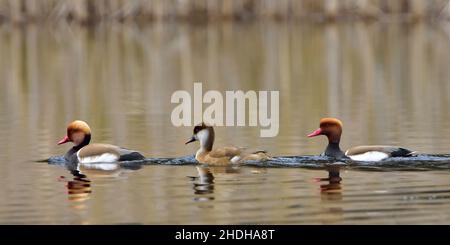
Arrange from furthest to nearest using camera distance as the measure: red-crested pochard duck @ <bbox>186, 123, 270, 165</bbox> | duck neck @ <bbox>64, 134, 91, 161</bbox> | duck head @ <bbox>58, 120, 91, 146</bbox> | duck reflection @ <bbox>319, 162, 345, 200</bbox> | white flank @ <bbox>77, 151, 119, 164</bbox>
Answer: duck head @ <bbox>58, 120, 91, 146</bbox>
duck neck @ <bbox>64, 134, 91, 161</bbox>
white flank @ <bbox>77, 151, 119, 164</bbox>
red-crested pochard duck @ <bbox>186, 123, 270, 165</bbox>
duck reflection @ <bbox>319, 162, 345, 200</bbox>

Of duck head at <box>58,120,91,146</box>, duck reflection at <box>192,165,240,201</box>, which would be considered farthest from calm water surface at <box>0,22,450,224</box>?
duck head at <box>58,120,91,146</box>

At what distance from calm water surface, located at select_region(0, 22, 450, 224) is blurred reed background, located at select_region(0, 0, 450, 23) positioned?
2.13 metres

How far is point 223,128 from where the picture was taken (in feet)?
48.8

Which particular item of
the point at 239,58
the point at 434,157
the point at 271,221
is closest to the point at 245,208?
the point at 271,221

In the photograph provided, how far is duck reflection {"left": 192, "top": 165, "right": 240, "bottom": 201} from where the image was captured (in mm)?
10289

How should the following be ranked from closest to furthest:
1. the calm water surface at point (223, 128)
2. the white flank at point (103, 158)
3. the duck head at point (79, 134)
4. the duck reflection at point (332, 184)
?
the calm water surface at point (223, 128) < the duck reflection at point (332, 184) < the white flank at point (103, 158) < the duck head at point (79, 134)

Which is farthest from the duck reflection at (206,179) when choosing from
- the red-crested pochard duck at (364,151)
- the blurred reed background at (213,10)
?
the blurred reed background at (213,10)

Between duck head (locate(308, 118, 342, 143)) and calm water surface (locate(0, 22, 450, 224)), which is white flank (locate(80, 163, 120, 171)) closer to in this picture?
calm water surface (locate(0, 22, 450, 224))

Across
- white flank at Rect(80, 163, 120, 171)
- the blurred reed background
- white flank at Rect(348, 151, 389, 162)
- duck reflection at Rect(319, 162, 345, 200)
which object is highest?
the blurred reed background

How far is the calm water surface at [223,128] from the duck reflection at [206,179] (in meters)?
0.02

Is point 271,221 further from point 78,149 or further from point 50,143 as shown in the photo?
point 50,143

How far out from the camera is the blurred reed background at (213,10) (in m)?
36.8

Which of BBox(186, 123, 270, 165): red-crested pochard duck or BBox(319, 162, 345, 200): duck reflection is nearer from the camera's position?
BBox(319, 162, 345, 200): duck reflection

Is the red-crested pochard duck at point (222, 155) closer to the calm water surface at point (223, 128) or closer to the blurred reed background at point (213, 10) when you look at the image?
the calm water surface at point (223, 128)
